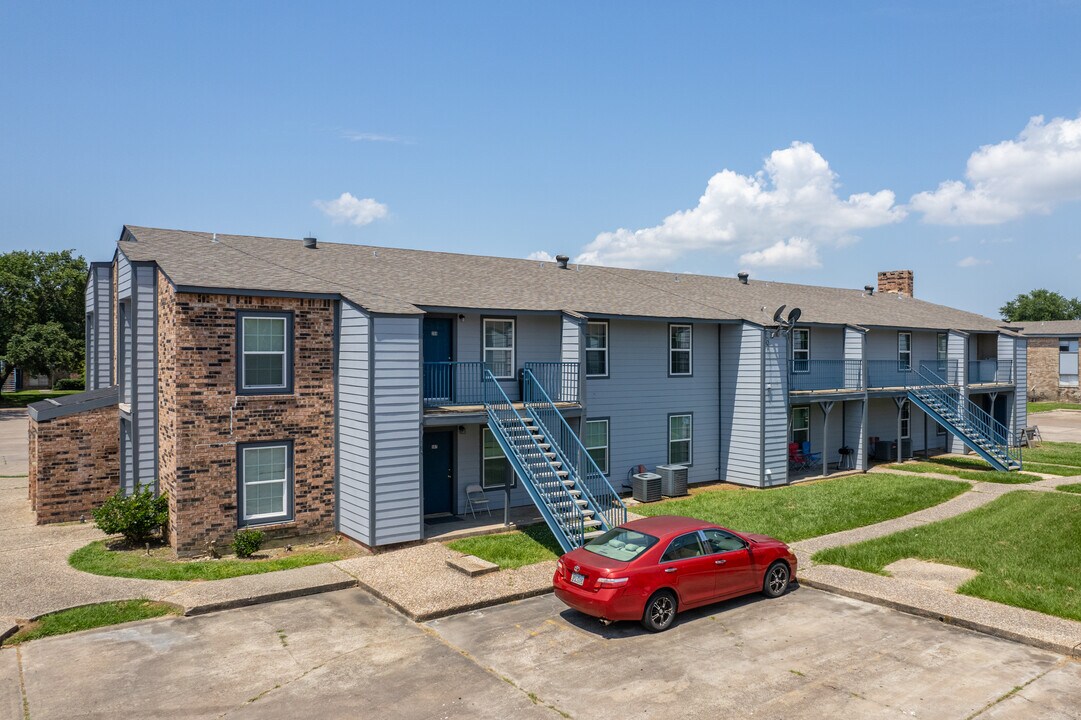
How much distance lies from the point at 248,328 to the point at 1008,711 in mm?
14239

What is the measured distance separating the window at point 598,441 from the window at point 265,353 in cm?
830

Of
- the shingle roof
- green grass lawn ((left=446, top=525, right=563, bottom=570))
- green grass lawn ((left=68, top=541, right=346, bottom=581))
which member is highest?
the shingle roof

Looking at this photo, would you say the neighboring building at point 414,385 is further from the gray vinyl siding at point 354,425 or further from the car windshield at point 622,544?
the car windshield at point 622,544

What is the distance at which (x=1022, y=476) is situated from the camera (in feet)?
79.3

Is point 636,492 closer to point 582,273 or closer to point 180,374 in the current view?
point 582,273

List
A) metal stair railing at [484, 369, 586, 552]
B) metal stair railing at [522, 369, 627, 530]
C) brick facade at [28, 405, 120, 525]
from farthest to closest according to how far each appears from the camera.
→ brick facade at [28, 405, 120, 525]
metal stair railing at [522, 369, 627, 530]
metal stair railing at [484, 369, 586, 552]

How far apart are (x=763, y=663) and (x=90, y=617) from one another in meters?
10.2

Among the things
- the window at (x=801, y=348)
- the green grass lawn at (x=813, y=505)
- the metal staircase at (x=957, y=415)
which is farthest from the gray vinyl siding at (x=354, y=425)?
the metal staircase at (x=957, y=415)

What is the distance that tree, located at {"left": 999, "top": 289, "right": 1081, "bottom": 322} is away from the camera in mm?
103812

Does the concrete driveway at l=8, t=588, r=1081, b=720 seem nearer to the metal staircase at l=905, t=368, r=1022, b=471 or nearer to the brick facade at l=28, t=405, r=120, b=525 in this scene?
the brick facade at l=28, t=405, r=120, b=525

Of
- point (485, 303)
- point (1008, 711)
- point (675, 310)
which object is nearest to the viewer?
point (1008, 711)

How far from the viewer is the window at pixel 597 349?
2020cm

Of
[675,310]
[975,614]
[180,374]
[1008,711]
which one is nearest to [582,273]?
[675,310]

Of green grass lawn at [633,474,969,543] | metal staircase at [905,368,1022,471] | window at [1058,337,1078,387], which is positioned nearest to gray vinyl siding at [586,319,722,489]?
green grass lawn at [633,474,969,543]
